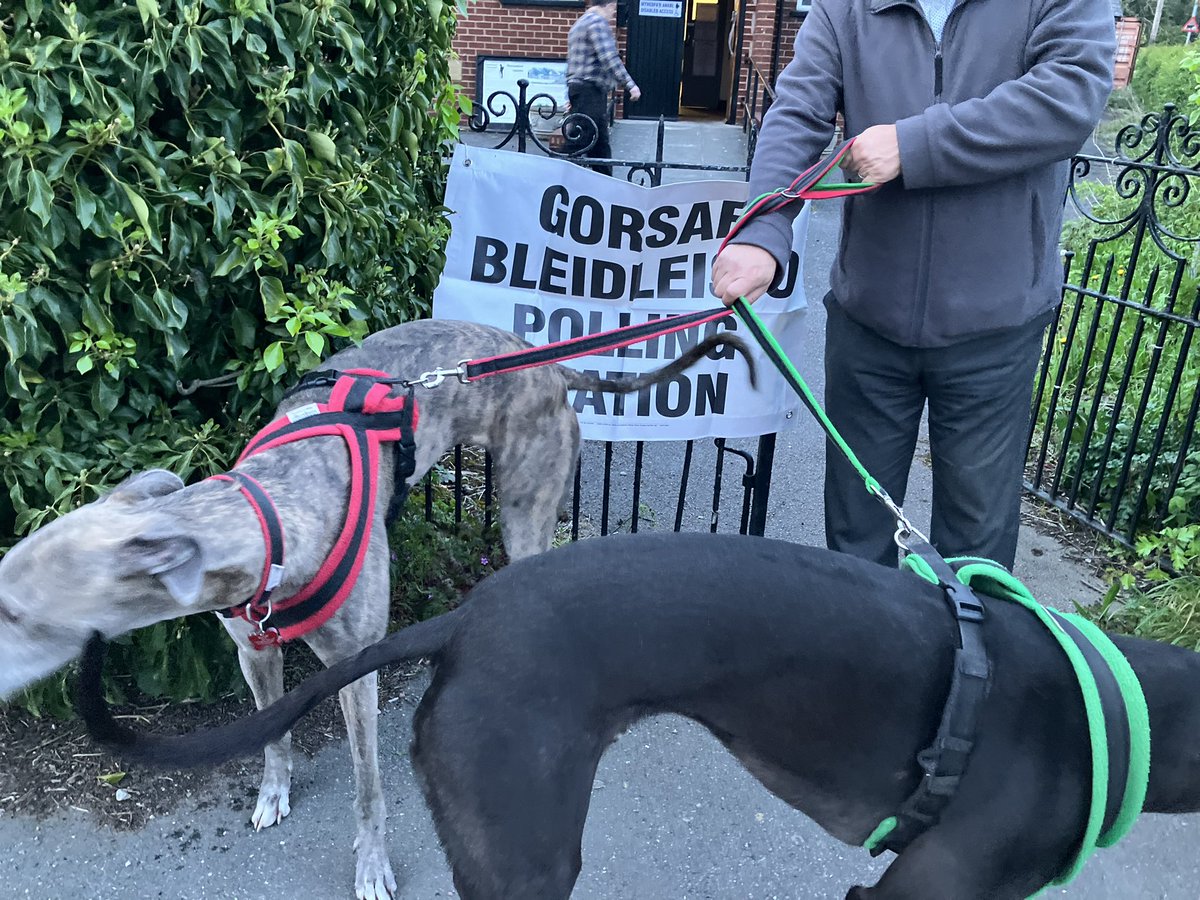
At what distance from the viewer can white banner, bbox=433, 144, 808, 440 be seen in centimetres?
338

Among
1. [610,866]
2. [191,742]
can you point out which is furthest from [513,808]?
[610,866]

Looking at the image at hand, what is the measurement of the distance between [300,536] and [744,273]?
1.32 meters

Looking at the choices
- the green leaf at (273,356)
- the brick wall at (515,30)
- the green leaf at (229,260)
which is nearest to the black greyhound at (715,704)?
the green leaf at (273,356)

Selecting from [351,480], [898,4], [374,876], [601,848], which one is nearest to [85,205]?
[351,480]

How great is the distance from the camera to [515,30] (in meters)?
13.8

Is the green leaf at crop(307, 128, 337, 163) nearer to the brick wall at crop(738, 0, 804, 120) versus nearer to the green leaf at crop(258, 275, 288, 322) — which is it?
the green leaf at crop(258, 275, 288, 322)

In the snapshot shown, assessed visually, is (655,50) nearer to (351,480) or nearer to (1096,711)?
(351,480)

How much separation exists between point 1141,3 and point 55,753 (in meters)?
39.4

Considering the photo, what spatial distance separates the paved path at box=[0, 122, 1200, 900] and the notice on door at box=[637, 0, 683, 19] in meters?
13.2

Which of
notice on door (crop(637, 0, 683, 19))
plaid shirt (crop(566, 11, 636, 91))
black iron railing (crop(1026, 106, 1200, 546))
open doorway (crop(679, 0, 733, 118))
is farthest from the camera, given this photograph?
open doorway (crop(679, 0, 733, 118))

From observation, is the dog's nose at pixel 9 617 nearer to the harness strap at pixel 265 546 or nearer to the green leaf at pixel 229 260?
the harness strap at pixel 265 546

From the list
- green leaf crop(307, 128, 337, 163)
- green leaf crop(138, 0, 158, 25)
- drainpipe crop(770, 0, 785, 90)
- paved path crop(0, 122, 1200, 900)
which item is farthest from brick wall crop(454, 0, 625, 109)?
paved path crop(0, 122, 1200, 900)

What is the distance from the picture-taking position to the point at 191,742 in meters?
1.76

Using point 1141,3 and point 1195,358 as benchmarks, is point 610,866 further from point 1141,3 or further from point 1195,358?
point 1141,3
